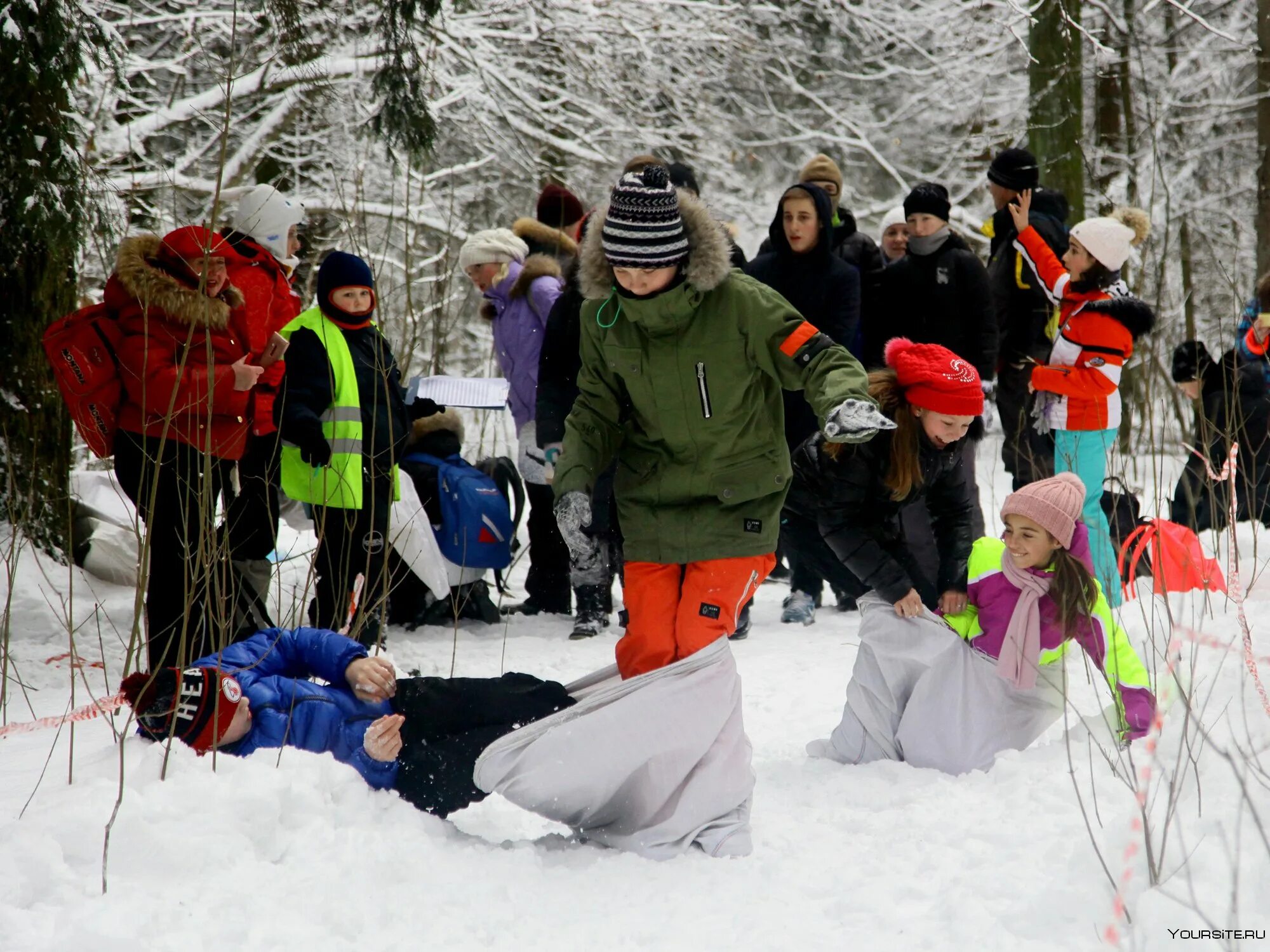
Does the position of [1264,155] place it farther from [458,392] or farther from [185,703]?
[185,703]

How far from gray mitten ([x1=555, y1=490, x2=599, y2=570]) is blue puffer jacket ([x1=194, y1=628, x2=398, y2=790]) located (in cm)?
60

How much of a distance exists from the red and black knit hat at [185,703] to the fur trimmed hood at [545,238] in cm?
394

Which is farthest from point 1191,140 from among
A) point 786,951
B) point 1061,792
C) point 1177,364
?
point 786,951

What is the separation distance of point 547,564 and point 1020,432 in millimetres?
2313

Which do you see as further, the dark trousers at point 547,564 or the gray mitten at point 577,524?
the dark trousers at point 547,564

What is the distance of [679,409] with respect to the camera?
10.4ft

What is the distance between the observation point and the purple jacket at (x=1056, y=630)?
3.25m

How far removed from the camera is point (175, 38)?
873 centimetres

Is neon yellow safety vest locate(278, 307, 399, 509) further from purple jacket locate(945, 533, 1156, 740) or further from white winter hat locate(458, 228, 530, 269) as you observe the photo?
purple jacket locate(945, 533, 1156, 740)

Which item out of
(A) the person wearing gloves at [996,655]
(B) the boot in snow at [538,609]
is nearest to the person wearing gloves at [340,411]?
(B) the boot in snow at [538,609]

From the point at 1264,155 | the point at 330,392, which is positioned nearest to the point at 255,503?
the point at 330,392

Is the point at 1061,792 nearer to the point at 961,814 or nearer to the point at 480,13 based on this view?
the point at 961,814

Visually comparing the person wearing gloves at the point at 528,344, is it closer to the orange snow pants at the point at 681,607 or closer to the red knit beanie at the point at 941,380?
the red knit beanie at the point at 941,380

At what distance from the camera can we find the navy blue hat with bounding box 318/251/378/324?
451 centimetres
